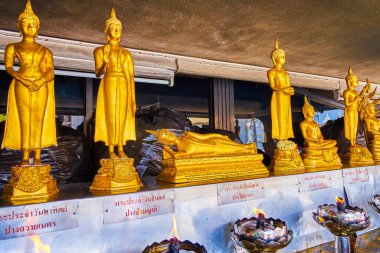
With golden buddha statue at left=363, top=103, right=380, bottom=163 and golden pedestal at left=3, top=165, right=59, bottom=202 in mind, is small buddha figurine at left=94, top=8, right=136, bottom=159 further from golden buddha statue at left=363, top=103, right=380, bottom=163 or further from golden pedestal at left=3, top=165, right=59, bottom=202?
golden buddha statue at left=363, top=103, right=380, bottom=163

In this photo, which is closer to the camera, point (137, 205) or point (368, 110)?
point (137, 205)

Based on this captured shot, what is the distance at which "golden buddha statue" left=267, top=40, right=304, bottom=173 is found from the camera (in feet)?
4.58

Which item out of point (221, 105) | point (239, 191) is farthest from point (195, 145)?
point (221, 105)

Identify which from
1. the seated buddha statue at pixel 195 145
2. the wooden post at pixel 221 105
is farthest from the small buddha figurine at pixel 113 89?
the wooden post at pixel 221 105

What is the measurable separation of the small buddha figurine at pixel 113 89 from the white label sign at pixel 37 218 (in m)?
0.24

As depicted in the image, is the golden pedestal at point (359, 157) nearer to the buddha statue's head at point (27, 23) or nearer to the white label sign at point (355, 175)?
the white label sign at point (355, 175)

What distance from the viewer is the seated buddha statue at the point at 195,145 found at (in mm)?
1120

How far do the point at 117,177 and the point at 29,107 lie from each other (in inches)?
12.5

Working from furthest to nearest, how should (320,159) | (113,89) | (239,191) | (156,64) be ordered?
(156,64) < (320,159) < (239,191) < (113,89)

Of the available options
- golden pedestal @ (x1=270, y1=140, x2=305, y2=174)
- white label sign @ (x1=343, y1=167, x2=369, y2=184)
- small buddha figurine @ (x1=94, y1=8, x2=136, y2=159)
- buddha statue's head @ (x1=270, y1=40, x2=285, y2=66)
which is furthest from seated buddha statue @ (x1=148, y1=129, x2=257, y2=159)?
white label sign @ (x1=343, y1=167, x2=369, y2=184)

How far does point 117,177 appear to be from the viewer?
96 cm

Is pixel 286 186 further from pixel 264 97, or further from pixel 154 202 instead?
pixel 264 97

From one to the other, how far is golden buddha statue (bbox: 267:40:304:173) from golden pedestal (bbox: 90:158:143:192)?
701 millimetres

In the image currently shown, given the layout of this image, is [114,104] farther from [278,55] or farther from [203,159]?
[278,55]
